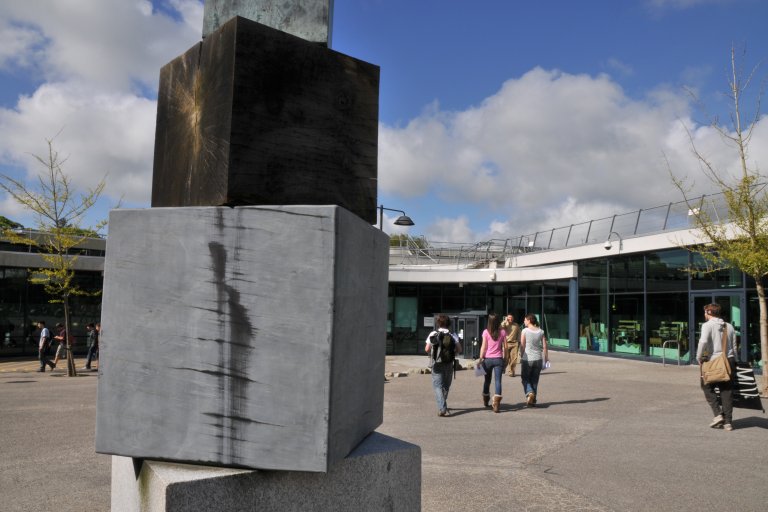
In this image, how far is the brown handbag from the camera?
8.30 metres

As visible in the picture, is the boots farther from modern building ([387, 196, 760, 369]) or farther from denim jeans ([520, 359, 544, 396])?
modern building ([387, 196, 760, 369])

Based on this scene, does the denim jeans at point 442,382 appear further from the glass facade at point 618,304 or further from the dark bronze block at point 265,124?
the glass facade at point 618,304

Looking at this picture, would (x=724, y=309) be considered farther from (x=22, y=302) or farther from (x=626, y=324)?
(x=22, y=302)

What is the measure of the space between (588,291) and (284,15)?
2433cm

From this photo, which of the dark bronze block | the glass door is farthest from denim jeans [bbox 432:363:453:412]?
the glass door

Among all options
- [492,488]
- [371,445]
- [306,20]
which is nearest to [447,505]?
[492,488]

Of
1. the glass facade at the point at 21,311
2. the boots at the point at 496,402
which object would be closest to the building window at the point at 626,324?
the boots at the point at 496,402

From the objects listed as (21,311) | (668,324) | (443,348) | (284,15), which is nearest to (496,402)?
(443,348)

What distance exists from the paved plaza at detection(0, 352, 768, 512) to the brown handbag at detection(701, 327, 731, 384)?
75cm

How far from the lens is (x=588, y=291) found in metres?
24.9

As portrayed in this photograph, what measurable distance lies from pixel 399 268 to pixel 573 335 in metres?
8.74

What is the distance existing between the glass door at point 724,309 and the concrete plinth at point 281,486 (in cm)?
1792

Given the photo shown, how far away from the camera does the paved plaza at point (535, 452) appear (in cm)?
534

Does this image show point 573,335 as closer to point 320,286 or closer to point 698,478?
point 698,478
